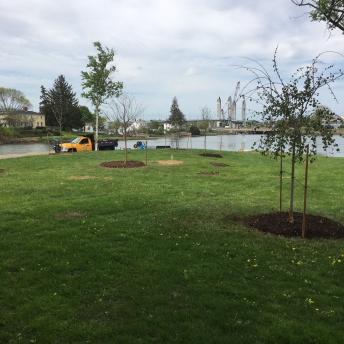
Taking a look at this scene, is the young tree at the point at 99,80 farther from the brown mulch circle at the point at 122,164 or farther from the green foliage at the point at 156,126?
the green foliage at the point at 156,126

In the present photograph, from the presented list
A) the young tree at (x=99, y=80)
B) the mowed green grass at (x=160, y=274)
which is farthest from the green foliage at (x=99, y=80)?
the mowed green grass at (x=160, y=274)

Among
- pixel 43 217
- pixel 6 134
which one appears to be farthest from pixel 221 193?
pixel 6 134

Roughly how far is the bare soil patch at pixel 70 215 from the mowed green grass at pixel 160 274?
0.02 metres

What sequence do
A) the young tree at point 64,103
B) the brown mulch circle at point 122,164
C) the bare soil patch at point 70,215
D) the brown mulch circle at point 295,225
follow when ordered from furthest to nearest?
the young tree at point 64,103
the brown mulch circle at point 122,164
the bare soil patch at point 70,215
the brown mulch circle at point 295,225

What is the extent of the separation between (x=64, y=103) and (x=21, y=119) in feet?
53.6

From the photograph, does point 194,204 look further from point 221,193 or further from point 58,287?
point 58,287

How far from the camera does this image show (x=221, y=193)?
14.2 m

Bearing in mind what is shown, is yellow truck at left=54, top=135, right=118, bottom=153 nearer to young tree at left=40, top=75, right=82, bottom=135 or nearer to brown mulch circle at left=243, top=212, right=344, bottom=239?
brown mulch circle at left=243, top=212, right=344, bottom=239

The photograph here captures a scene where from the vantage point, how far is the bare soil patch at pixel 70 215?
Answer: 32.1 ft

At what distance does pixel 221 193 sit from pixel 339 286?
8.23 metres

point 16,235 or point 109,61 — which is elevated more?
point 109,61

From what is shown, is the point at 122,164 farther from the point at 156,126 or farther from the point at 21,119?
the point at 21,119

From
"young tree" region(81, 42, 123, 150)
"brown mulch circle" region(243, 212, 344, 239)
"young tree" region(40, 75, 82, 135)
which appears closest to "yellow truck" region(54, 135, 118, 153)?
"young tree" region(81, 42, 123, 150)

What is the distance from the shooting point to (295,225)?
9328mm
